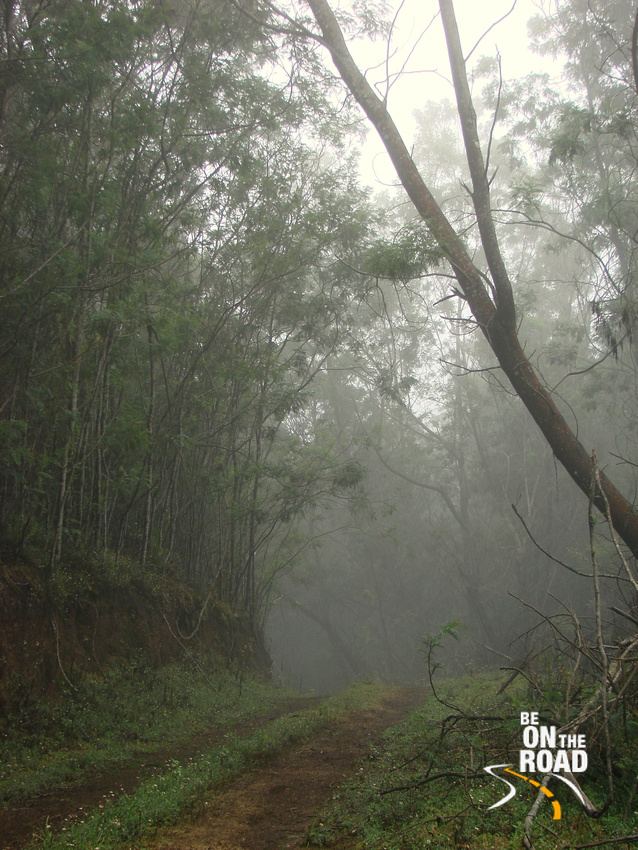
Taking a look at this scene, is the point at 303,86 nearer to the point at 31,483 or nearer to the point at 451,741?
the point at 31,483

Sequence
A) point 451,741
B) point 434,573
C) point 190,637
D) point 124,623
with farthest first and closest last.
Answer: point 434,573 < point 190,637 < point 124,623 < point 451,741

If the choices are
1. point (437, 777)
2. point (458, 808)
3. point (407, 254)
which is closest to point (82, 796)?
point (437, 777)

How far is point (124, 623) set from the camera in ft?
20.6

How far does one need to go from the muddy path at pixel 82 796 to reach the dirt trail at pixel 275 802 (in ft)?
2.10

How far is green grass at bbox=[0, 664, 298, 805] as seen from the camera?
371 cm

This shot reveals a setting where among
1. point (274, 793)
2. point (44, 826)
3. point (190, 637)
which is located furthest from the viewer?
point (190, 637)

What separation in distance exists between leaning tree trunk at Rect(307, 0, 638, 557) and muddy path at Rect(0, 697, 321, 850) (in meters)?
3.86

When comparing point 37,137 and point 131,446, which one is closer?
point 37,137

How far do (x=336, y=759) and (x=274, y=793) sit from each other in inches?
34.2

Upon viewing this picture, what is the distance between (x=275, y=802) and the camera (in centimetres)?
319

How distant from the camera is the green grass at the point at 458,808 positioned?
221 centimetres

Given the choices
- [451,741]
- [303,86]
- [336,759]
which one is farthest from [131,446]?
[303,86]

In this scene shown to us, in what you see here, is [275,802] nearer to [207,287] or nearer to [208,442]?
[208,442]

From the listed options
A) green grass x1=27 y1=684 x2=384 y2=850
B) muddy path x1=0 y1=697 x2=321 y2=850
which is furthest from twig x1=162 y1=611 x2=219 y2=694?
green grass x1=27 y1=684 x2=384 y2=850
